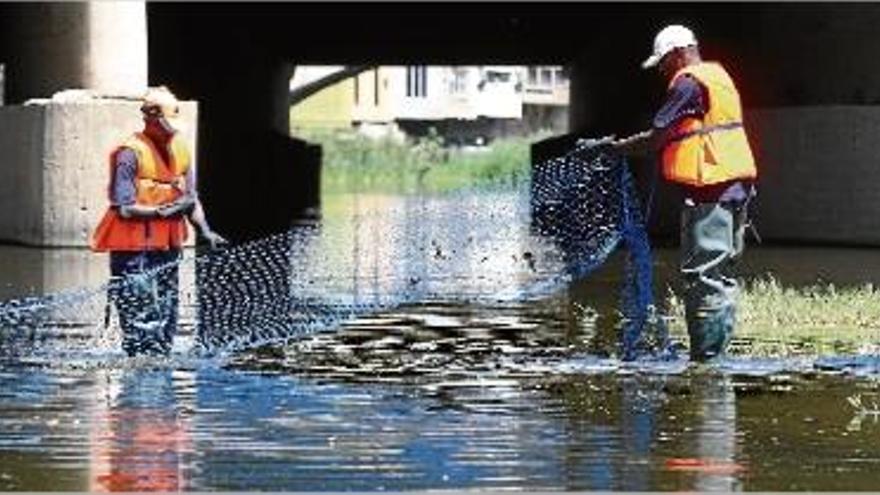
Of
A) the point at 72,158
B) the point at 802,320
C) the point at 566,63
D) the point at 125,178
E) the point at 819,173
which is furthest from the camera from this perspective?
the point at 566,63

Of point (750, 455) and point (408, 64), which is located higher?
point (408, 64)

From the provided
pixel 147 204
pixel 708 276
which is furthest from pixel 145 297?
pixel 708 276

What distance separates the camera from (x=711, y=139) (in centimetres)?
1122

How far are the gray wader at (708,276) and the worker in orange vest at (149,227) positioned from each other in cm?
270

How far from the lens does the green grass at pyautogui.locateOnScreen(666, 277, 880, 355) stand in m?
12.6

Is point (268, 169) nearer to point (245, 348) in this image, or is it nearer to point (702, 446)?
point (245, 348)

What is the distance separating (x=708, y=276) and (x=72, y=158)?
13.5 meters

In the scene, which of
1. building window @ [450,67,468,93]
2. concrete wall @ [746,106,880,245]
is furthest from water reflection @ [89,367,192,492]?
building window @ [450,67,468,93]

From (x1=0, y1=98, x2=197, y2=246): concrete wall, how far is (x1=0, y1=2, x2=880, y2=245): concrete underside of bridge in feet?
0.90

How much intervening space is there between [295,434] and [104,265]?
500 inches

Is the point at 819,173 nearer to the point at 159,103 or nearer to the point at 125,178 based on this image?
the point at 159,103

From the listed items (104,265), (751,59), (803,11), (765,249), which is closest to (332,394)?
(104,265)

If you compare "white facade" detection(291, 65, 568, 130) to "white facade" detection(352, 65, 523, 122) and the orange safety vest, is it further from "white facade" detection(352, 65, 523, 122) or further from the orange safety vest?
the orange safety vest

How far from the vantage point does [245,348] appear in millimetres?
12453
